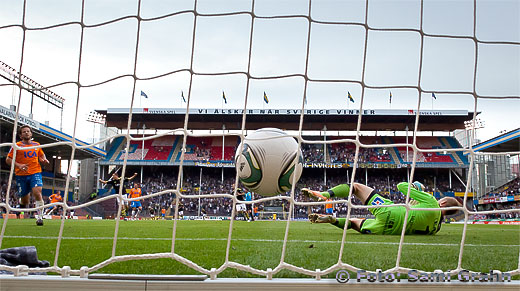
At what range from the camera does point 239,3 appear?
2793 mm

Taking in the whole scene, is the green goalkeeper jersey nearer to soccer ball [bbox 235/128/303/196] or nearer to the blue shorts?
soccer ball [bbox 235/128/303/196]

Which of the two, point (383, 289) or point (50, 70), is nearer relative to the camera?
point (383, 289)

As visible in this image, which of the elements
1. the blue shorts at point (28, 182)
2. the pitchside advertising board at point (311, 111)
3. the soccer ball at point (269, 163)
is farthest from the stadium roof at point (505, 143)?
the blue shorts at point (28, 182)

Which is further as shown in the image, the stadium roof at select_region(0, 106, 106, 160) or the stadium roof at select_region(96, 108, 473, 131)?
the stadium roof at select_region(96, 108, 473, 131)

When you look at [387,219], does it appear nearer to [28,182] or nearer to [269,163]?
[269,163]

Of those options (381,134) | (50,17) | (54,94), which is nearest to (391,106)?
(381,134)

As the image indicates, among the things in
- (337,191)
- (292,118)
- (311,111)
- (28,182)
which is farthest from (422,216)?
(311,111)

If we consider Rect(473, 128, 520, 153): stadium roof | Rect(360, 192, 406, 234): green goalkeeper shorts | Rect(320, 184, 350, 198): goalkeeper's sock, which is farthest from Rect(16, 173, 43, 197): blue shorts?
Rect(473, 128, 520, 153): stadium roof

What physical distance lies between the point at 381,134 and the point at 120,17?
101ft

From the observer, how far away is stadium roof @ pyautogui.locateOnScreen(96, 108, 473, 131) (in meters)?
28.3

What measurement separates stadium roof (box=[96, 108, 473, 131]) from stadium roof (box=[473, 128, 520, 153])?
11.8 ft

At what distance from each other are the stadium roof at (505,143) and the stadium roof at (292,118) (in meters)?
3.60

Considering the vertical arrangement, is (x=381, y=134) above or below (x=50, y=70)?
above

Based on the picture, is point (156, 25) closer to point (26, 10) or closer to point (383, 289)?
point (26, 10)
